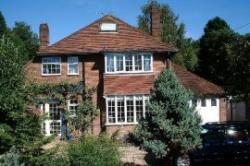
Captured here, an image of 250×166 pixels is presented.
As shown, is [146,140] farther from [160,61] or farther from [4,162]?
[160,61]

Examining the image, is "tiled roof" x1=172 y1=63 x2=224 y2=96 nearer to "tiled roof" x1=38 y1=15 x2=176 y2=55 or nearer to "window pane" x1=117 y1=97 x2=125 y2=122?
"tiled roof" x1=38 y1=15 x2=176 y2=55

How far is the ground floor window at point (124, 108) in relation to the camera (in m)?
31.1

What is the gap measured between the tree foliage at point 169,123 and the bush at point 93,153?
1.71 m

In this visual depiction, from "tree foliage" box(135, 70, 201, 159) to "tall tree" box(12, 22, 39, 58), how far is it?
5365 centimetres

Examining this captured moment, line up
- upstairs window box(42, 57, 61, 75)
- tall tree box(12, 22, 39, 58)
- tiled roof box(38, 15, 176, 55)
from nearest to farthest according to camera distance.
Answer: tiled roof box(38, 15, 176, 55), upstairs window box(42, 57, 61, 75), tall tree box(12, 22, 39, 58)

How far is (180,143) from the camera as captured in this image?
1742 cm

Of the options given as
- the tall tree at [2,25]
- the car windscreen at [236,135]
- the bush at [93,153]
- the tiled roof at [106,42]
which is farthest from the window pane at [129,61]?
the tall tree at [2,25]

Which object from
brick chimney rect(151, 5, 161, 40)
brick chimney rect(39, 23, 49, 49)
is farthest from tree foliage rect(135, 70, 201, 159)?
brick chimney rect(39, 23, 49, 49)

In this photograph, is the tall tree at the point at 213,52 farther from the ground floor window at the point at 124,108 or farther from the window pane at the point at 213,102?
the ground floor window at the point at 124,108

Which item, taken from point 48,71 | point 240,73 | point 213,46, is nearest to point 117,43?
point 48,71

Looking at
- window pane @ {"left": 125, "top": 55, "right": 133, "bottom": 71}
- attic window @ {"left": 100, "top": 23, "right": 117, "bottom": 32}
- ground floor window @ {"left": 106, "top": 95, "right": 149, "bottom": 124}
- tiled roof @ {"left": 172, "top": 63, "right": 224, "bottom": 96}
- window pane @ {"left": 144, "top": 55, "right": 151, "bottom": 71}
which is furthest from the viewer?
tiled roof @ {"left": 172, "top": 63, "right": 224, "bottom": 96}

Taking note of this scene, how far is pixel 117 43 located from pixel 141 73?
2748 mm

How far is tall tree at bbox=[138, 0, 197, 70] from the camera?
5866 centimetres

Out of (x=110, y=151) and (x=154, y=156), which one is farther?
→ (x=154, y=156)
